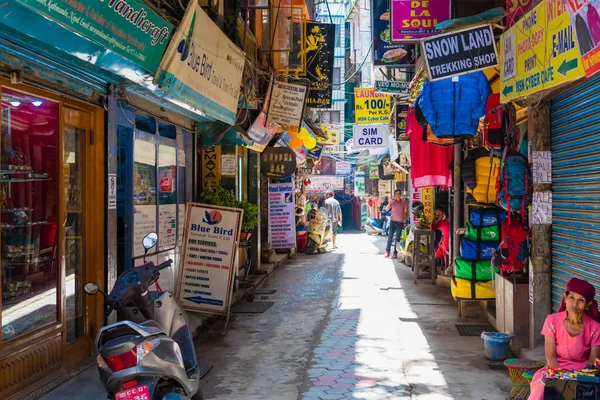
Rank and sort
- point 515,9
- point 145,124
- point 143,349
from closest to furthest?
point 143,349 < point 515,9 < point 145,124

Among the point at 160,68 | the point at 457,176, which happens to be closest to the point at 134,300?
the point at 160,68

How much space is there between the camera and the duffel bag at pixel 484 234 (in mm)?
9773

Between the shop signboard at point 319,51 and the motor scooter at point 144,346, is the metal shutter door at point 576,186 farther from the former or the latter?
the shop signboard at point 319,51

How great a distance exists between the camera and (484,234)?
9789 mm

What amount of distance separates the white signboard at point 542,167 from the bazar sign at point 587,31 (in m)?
2.74

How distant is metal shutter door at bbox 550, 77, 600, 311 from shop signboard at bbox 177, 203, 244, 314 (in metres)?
4.31

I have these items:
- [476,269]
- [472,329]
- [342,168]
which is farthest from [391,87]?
[342,168]

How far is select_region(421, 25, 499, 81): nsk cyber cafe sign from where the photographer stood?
7348mm

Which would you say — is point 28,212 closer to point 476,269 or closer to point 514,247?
point 514,247

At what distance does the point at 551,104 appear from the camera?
24.4ft

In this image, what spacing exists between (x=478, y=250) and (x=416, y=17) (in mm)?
3763

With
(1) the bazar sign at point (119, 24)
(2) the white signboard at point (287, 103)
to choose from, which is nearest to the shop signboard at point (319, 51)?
(2) the white signboard at point (287, 103)

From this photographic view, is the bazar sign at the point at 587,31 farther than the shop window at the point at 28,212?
No

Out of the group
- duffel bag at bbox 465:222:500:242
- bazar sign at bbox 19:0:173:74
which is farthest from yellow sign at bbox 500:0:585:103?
bazar sign at bbox 19:0:173:74
